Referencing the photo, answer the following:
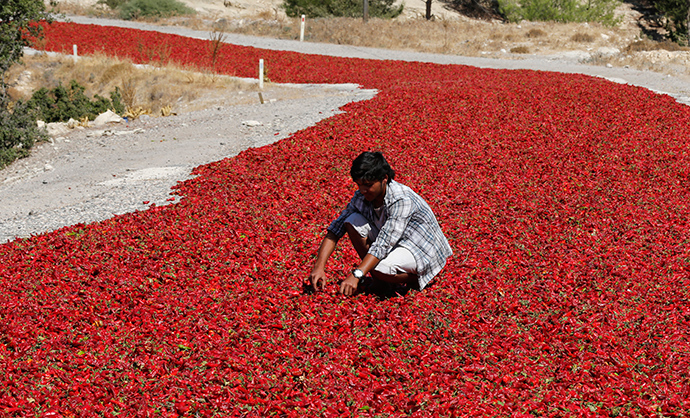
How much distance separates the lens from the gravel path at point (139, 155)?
9.35 metres

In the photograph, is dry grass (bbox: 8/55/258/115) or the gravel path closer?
the gravel path

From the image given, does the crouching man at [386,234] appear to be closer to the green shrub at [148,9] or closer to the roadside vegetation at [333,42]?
the roadside vegetation at [333,42]

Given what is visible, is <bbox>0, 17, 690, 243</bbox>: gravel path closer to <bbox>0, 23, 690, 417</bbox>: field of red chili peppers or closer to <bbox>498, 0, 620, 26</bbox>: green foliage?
<bbox>0, 23, 690, 417</bbox>: field of red chili peppers

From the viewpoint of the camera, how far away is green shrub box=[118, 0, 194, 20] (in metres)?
41.2

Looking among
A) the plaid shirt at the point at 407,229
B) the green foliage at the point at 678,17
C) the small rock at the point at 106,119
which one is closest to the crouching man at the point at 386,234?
the plaid shirt at the point at 407,229

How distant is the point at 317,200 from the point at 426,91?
8243mm

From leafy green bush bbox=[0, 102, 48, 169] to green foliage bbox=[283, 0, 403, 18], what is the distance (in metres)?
Answer: 29.1

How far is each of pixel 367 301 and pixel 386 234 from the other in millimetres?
943

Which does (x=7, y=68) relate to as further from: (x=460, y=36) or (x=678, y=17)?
(x=678, y=17)

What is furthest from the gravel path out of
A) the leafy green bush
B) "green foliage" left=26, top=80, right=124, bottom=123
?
"green foliage" left=26, top=80, right=124, bottom=123

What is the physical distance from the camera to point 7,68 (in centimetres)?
1808

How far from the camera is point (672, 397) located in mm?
4324

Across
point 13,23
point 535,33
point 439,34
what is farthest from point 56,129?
point 535,33

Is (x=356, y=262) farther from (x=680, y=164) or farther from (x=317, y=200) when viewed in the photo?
(x=680, y=164)
